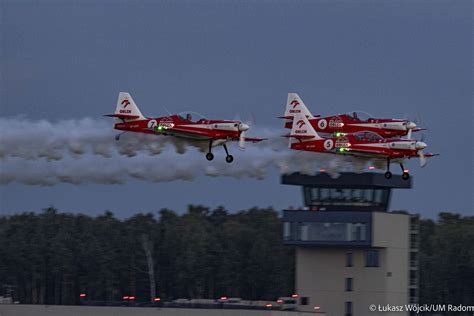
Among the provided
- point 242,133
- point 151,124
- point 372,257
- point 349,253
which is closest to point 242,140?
point 242,133

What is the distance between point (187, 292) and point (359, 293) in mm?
38987

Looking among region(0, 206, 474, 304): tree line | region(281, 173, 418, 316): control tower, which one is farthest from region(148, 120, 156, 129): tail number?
region(0, 206, 474, 304): tree line

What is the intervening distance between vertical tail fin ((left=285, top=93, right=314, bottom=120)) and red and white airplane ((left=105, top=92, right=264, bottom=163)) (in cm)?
643

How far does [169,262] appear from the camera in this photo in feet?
396

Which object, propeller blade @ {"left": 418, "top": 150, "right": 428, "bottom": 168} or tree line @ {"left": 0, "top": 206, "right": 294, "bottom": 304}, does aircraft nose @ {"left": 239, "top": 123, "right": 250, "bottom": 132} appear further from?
tree line @ {"left": 0, "top": 206, "right": 294, "bottom": 304}

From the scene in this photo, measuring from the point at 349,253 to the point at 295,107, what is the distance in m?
12.6

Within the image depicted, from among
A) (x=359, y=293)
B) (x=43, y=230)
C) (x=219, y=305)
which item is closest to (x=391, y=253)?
(x=359, y=293)

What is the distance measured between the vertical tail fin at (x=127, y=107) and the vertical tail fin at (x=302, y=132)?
7508 mm

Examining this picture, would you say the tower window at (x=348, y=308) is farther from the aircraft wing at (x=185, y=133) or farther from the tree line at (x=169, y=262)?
the tree line at (x=169, y=262)

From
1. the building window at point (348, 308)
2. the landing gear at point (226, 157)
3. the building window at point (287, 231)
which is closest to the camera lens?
the landing gear at point (226, 157)

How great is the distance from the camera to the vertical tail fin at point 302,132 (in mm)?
69750

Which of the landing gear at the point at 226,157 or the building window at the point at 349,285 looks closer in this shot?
the landing gear at the point at 226,157

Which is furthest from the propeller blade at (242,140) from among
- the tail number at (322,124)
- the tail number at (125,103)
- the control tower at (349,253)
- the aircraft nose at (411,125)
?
the control tower at (349,253)

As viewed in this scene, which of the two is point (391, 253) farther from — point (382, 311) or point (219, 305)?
point (219, 305)
